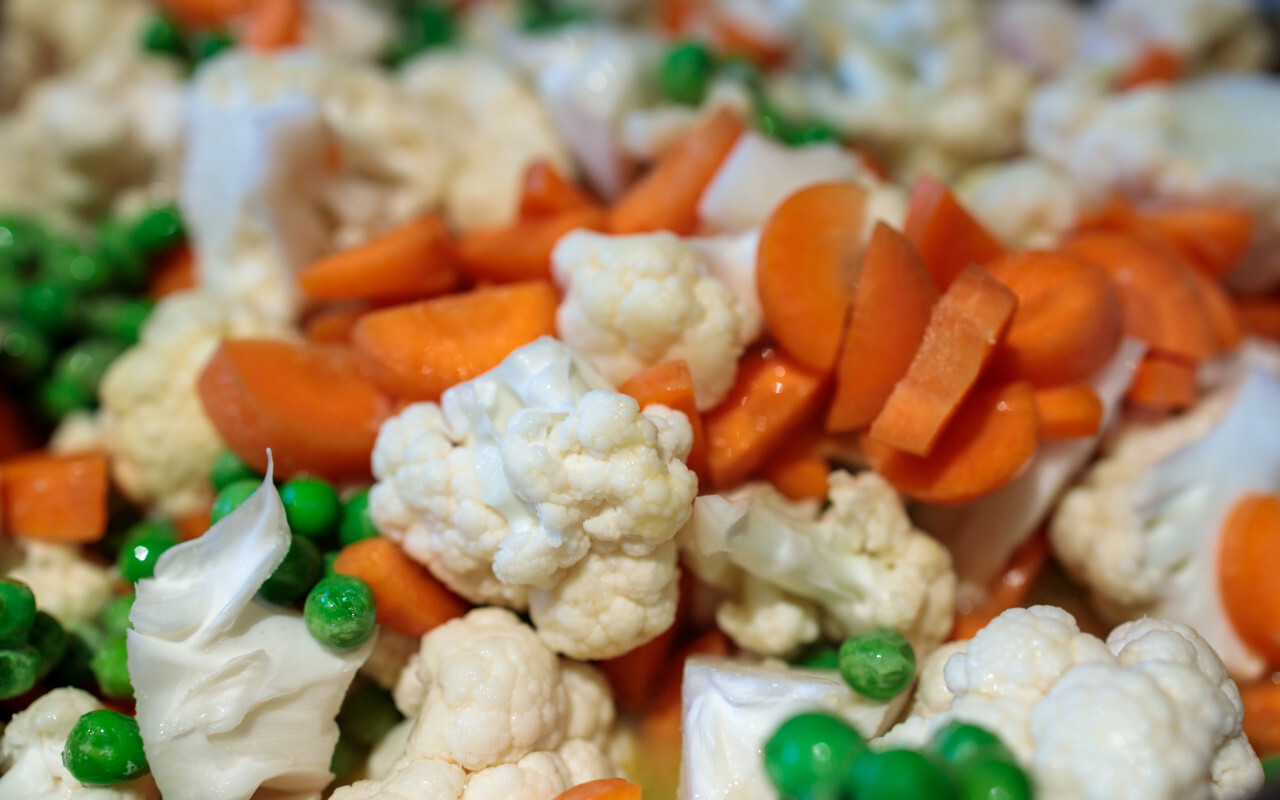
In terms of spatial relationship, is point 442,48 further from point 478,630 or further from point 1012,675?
point 1012,675

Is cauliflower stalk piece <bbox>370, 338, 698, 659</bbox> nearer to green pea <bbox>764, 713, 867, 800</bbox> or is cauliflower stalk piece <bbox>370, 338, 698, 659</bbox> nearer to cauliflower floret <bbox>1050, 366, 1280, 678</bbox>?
green pea <bbox>764, 713, 867, 800</bbox>

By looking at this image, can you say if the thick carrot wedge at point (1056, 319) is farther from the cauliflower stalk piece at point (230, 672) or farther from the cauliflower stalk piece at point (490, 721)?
the cauliflower stalk piece at point (230, 672)

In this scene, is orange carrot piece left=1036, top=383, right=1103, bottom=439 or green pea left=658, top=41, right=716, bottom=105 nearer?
orange carrot piece left=1036, top=383, right=1103, bottom=439

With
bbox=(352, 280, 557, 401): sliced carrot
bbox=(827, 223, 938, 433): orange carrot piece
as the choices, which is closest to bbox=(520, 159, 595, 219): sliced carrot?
bbox=(352, 280, 557, 401): sliced carrot

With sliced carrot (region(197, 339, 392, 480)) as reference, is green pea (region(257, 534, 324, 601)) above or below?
below

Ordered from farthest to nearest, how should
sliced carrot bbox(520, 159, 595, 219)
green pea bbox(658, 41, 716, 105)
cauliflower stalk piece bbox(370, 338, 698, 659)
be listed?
Answer: green pea bbox(658, 41, 716, 105)
sliced carrot bbox(520, 159, 595, 219)
cauliflower stalk piece bbox(370, 338, 698, 659)

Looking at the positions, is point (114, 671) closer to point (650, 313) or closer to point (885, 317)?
point (650, 313)

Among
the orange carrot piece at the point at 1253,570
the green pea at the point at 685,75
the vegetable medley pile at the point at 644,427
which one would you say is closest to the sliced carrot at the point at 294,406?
the vegetable medley pile at the point at 644,427
